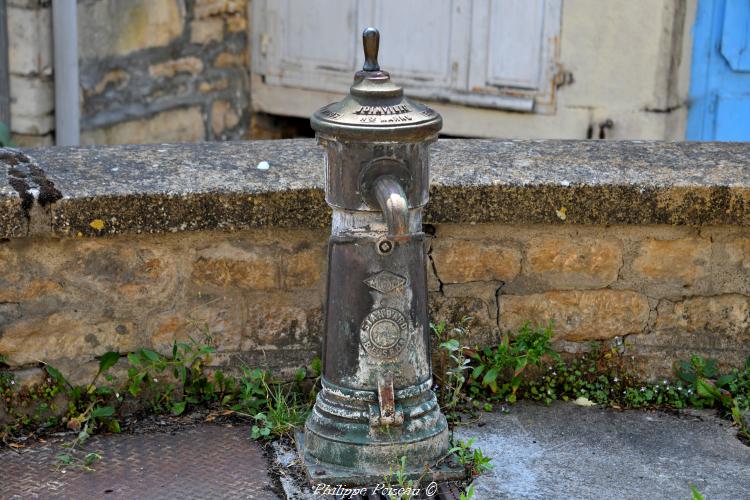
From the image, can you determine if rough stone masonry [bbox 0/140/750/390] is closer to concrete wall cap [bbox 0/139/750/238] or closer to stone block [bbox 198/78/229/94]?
concrete wall cap [bbox 0/139/750/238]

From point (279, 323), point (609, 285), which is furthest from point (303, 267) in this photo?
point (609, 285)

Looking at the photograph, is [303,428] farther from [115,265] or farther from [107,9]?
[107,9]

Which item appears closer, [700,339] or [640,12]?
[700,339]

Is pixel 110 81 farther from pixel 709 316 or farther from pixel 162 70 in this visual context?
pixel 709 316

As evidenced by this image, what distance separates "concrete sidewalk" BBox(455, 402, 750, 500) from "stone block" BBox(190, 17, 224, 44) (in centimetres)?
393

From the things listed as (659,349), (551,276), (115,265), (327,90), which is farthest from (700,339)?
(327,90)

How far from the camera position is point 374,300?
2.90 meters

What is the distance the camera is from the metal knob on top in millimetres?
2861

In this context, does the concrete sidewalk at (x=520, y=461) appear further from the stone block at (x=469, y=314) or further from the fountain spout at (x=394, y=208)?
the fountain spout at (x=394, y=208)

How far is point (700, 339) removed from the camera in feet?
11.4

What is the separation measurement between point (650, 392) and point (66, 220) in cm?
180

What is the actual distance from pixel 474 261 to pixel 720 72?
3.30m

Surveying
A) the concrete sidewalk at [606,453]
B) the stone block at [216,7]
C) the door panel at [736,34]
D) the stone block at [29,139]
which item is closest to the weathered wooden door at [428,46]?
the stone block at [216,7]

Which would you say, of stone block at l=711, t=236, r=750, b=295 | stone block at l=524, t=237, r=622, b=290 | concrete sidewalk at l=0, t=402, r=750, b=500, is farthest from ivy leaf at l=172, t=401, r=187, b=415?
stone block at l=711, t=236, r=750, b=295
